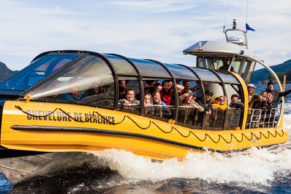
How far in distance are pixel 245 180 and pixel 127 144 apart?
8.84 ft

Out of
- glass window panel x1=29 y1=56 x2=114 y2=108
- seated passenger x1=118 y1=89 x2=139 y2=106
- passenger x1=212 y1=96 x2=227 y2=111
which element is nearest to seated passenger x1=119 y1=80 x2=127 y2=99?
seated passenger x1=118 y1=89 x2=139 y2=106

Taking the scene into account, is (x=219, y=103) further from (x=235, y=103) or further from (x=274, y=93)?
(x=274, y=93)

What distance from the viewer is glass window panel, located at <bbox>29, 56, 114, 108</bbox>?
5832mm

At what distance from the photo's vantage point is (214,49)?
34.7ft

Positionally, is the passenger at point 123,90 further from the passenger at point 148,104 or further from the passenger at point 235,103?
the passenger at point 235,103

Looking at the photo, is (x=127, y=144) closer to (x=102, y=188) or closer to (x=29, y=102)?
(x=102, y=188)

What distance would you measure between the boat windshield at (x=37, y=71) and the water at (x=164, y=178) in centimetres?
166

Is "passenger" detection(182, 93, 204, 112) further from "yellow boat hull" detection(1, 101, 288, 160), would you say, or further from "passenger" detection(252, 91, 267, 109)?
"passenger" detection(252, 91, 267, 109)

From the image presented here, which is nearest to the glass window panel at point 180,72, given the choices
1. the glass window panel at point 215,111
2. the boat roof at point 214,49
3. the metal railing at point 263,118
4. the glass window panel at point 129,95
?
the glass window panel at point 215,111

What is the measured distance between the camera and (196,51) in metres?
10.6

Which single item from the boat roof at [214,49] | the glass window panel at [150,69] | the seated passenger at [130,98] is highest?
the boat roof at [214,49]

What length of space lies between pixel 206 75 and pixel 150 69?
2109 millimetres

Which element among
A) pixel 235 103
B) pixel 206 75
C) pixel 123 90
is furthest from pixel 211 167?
pixel 123 90

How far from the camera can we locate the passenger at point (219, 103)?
884cm
